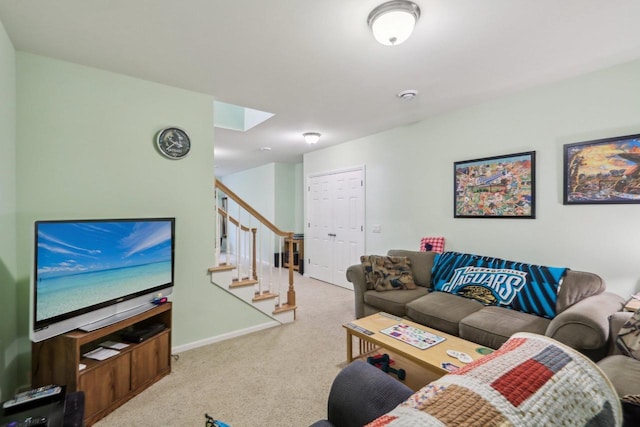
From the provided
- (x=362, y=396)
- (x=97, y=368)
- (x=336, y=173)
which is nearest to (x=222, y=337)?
(x=97, y=368)

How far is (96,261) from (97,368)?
66 cm

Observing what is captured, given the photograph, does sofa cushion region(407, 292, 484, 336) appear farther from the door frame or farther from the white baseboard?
the door frame

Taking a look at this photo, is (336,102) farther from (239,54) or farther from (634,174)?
(634,174)

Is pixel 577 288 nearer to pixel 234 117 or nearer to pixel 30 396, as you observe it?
pixel 30 396

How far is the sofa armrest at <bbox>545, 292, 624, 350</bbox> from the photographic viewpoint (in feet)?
5.64

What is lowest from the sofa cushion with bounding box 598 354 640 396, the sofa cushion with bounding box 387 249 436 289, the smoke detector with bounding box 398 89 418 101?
the sofa cushion with bounding box 598 354 640 396

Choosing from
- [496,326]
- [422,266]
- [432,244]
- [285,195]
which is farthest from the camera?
[285,195]

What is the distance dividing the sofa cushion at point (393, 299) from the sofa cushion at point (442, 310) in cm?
10

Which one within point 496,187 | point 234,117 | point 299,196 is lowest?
point 496,187

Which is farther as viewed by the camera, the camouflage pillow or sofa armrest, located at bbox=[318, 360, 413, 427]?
the camouflage pillow

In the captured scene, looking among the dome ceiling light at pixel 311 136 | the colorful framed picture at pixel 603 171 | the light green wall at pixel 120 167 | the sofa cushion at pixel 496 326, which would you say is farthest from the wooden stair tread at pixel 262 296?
the colorful framed picture at pixel 603 171

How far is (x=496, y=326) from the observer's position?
6.98 feet

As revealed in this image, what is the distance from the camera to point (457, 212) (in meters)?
3.33

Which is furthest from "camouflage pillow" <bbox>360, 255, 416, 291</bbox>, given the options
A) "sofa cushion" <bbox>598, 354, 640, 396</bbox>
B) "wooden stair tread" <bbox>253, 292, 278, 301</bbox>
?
"sofa cushion" <bbox>598, 354, 640, 396</bbox>
